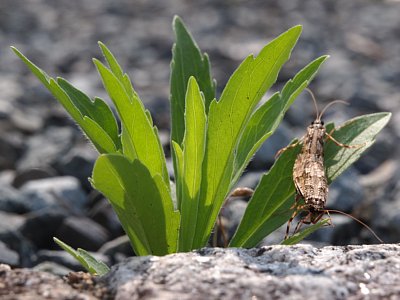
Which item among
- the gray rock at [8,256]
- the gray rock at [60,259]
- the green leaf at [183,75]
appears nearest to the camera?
the green leaf at [183,75]

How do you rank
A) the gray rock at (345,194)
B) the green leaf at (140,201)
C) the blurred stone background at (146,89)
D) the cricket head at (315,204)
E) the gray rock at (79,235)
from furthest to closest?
1. the gray rock at (345,194)
2. the blurred stone background at (146,89)
3. the gray rock at (79,235)
4. the cricket head at (315,204)
5. the green leaf at (140,201)

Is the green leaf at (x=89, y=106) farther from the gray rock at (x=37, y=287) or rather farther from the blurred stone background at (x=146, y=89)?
the blurred stone background at (x=146, y=89)

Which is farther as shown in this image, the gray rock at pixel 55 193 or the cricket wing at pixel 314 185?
the gray rock at pixel 55 193

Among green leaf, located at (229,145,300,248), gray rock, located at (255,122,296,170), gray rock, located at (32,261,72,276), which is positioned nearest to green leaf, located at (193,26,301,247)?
green leaf, located at (229,145,300,248)

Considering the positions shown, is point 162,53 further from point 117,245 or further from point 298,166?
point 298,166

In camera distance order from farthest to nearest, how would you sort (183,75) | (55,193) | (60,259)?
(55,193) → (60,259) → (183,75)

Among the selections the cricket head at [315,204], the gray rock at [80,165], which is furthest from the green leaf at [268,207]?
the gray rock at [80,165]

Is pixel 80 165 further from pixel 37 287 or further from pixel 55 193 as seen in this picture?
pixel 37 287

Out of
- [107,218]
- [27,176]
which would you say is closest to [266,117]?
[107,218]
